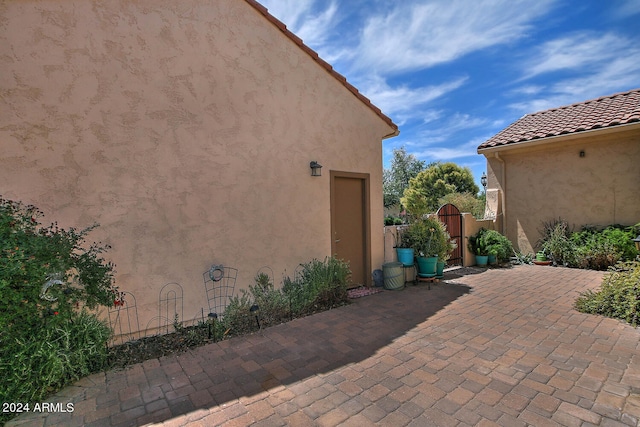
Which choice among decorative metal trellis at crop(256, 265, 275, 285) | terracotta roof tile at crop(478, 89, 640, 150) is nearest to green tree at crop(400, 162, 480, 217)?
terracotta roof tile at crop(478, 89, 640, 150)

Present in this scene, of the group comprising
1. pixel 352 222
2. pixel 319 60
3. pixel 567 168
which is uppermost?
pixel 319 60

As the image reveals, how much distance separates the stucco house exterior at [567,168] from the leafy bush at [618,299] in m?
5.28

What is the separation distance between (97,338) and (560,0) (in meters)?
10.4

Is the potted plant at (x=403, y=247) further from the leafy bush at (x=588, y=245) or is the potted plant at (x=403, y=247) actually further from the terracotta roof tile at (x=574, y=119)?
the terracotta roof tile at (x=574, y=119)

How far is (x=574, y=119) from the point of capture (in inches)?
395

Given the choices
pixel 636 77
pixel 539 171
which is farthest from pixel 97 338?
pixel 636 77

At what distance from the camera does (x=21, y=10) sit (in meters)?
3.61

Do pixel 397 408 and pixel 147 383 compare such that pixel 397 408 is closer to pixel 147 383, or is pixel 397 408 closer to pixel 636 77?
pixel 147 383

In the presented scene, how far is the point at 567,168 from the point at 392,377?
34.2 ft

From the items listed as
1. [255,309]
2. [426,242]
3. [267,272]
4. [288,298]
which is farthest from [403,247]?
[255,309]

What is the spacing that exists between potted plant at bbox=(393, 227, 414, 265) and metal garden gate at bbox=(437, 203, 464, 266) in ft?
7.76

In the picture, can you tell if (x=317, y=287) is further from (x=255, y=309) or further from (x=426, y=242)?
(x=426, y=242)

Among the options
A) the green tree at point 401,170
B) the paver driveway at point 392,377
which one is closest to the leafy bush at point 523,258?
the paver driveway at point 392,377

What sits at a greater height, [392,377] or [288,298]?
[288,298]
